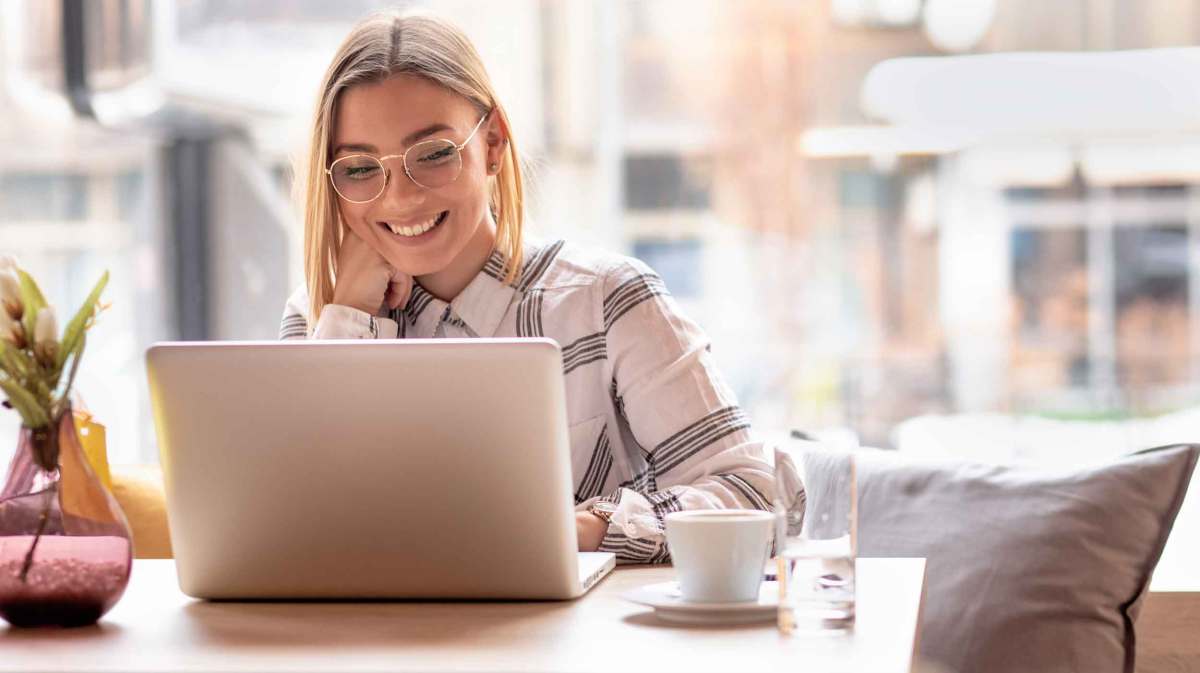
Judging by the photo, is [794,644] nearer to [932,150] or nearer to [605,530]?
[605,530]

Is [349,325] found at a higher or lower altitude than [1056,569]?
higher

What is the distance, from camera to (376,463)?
118cm

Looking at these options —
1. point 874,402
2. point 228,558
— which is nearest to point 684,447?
point 228,558

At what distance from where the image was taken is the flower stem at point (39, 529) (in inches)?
46.5

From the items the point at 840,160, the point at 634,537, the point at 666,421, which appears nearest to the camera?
the point at 634,537

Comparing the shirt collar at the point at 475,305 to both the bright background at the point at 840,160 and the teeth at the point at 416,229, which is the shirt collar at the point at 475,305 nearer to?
the teeth at the point at 416,229

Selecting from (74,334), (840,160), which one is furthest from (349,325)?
(840,160)

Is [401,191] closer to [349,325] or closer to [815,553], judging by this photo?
[349,325]

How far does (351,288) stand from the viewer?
178 centimetres

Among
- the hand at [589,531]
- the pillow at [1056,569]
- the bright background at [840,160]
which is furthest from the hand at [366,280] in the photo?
the bright background at [840,160]

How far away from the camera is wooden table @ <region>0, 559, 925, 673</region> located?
1016 mm

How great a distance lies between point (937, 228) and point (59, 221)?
7.15 feet

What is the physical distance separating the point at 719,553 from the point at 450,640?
0.70 ft

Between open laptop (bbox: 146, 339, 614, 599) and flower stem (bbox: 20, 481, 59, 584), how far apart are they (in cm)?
9
